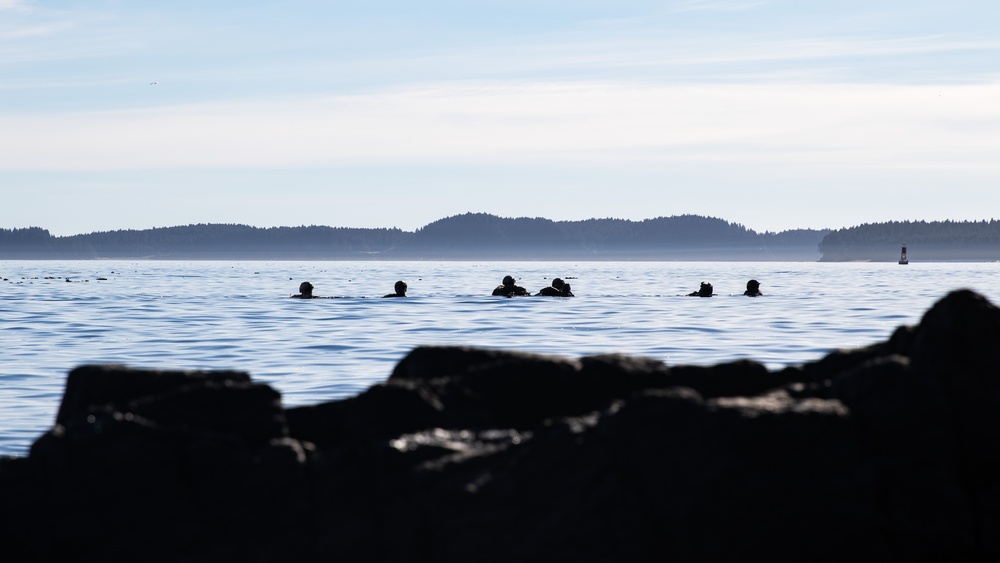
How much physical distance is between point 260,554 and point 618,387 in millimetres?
2876

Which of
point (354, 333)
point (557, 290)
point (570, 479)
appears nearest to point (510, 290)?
point (557, 290)

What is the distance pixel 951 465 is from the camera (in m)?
7.06

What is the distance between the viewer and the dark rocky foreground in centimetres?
665

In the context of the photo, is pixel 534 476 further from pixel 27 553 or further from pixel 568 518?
pixel 27 553

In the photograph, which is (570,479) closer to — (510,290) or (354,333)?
(354,333)

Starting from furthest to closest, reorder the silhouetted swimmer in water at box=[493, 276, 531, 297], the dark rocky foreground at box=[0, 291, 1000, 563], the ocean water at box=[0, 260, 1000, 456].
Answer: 1. the silhouetted swimmer in water at box=[493, 276, 531, 297]
2. the ocean water at box=[0, 260, 1000, 456]
3. the dark rocky foreground at box=[0, 291, 1000, 563]

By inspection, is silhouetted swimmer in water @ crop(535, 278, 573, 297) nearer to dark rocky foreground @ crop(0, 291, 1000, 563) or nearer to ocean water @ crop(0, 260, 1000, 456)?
ocean water @ crop(0, 260, 1000, 456)

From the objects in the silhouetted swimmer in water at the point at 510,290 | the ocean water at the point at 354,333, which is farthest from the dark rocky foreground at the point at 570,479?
the silhouetted swimmer in water at the point at 510,290

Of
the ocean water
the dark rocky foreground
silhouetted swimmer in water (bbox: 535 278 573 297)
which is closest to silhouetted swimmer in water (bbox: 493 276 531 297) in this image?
silhouetted swimmer in water (bbox: 535 278 573 297)

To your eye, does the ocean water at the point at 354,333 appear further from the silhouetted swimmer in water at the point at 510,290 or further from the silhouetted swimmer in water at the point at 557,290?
the silhouetted swimmer in water at the point at 510,290

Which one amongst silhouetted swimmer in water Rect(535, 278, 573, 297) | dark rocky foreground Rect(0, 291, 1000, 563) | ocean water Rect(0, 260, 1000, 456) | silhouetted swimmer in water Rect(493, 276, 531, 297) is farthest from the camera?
silhouetted swimmer in water Rect(493, 276, 531, 297)

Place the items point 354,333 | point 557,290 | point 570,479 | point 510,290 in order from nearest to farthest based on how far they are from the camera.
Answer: point 570,479
point 354,333
point 557,290
point 510,290

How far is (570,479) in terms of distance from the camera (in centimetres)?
683

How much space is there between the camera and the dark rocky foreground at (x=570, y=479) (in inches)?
262
